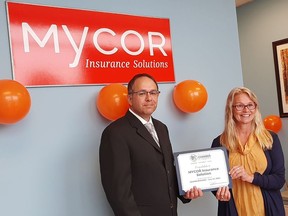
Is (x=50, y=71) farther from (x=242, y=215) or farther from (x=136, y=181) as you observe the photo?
(x=242, y=215)

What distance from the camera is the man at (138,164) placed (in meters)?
1.58

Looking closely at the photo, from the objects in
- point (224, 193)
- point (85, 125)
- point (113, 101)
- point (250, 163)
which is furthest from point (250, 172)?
point (85, 125)

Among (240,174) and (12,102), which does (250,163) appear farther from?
(12,102)

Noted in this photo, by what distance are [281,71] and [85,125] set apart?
2991 millimetres

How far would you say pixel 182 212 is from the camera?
2381 millimetres

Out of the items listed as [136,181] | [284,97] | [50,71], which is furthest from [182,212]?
[284,97]

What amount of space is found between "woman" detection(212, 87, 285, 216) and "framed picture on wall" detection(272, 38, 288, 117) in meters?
2.38

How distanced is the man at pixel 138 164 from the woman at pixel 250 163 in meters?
0.29

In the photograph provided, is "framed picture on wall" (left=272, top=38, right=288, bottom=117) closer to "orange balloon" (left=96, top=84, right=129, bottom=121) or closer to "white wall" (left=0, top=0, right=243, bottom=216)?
"white wall" (left=0, top=0, right=243, bottom=216)

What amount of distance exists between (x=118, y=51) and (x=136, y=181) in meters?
0.92

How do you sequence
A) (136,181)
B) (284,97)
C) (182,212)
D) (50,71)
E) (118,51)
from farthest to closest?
(284,97) < (182,212) < (118,51) < (50,71) < (136,181)

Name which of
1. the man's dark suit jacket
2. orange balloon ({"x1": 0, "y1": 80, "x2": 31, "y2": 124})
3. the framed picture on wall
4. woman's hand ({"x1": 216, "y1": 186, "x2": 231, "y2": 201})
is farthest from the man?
the framed picture on wall

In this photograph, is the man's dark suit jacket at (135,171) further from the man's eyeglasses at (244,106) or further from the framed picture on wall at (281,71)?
the framed picture on wall at (281,71)

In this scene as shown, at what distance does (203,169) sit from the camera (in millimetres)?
1827
